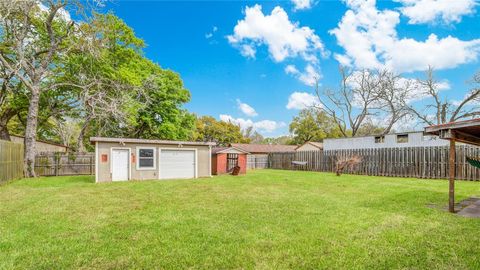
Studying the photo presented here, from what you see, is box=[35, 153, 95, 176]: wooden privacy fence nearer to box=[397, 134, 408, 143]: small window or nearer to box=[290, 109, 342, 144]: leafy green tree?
box=[397, 134, 408, 143]: small window

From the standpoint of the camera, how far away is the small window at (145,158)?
43.4 ft

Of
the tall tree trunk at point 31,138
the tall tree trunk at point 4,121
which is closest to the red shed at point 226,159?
the tall tree trunk at point 31,138

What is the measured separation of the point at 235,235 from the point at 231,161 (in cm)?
1435

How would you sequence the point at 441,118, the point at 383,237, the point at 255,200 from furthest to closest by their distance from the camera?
the point at 441,118
the point at 255,200
the point at 383,237

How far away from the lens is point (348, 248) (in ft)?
11.8

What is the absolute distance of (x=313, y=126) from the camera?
38656mm

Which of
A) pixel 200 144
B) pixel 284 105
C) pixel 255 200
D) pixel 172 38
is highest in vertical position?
pixel 172 38

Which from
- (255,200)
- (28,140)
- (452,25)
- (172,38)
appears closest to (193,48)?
(172,38)

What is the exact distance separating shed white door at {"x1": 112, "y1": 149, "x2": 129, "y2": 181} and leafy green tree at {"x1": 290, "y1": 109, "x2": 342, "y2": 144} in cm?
2982

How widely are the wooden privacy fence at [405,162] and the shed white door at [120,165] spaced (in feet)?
45.0

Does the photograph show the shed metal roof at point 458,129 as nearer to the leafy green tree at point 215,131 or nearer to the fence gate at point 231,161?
the fence gate at point 231,161

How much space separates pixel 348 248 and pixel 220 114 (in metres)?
37.8

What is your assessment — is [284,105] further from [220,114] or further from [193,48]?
[193,48]

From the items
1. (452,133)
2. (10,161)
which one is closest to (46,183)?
(10,161)
